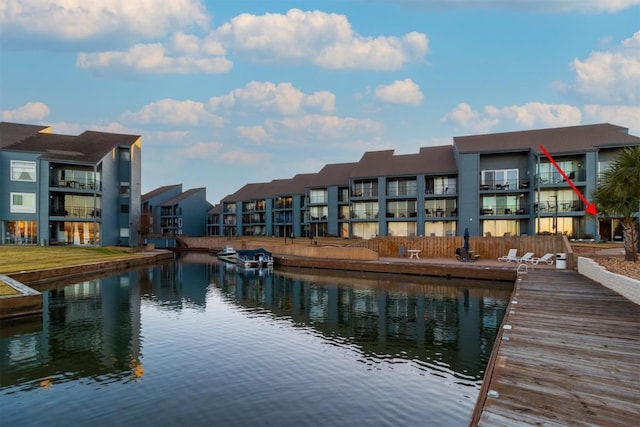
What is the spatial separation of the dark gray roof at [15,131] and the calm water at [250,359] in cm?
2923

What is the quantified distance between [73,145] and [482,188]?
146 ft

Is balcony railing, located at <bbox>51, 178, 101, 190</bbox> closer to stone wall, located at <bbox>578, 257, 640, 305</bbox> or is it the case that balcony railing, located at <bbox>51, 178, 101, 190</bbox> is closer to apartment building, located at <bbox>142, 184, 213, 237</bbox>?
apartment building, located at <bbox>142, 184, 213, 237</bbox>

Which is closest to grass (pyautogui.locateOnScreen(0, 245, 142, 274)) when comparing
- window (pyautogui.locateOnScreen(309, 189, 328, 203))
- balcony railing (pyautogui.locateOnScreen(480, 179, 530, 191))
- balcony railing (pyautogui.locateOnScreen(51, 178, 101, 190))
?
balcony railing (pyautogui.locateOnScreen(51, 178, 101, 190))

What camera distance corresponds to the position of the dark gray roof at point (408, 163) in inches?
1813

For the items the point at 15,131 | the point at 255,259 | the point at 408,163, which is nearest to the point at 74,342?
the point at 255,259

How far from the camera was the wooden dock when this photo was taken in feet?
16.6

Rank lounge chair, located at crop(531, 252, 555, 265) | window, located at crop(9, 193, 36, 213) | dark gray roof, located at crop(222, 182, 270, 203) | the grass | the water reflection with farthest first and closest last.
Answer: dark gray roof, located at crop(222, 182, 270, 203) < window, located at crop(9, 193, 36, 213) < lounge chair, located at crop(531, 252, 555, 265) < the grass < the water reflection

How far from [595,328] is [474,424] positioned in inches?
246

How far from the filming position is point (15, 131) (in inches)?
1761

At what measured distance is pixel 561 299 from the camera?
44.2ft

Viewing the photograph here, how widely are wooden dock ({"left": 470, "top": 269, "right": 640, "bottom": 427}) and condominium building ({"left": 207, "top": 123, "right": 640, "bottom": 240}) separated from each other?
25.5 meters

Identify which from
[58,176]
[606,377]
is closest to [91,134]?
[58,176]

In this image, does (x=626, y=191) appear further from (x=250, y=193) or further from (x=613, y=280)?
(x=250, y=193)

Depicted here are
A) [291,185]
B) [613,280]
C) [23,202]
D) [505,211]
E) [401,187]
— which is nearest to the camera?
[613,280]
